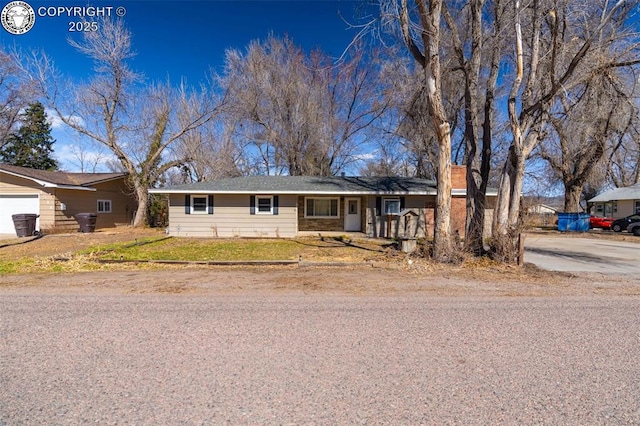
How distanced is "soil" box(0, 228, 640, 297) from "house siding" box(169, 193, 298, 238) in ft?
25.0

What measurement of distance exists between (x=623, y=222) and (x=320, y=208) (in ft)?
72.7

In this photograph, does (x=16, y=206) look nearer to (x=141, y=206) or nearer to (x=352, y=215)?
(x=141, y=206)

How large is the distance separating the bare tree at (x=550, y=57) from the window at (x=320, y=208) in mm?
8935

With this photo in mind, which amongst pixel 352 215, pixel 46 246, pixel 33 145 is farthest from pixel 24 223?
pixel 33 145

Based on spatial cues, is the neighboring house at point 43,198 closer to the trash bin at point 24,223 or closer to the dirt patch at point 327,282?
the trash bin at point 24,223

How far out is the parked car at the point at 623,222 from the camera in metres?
22.9

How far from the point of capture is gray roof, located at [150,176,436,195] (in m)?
16.3

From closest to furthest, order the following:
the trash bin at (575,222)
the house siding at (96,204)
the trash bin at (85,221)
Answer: the trash bin at (85,221) < the house siding at (96,204) < the trash bin at (575,222)

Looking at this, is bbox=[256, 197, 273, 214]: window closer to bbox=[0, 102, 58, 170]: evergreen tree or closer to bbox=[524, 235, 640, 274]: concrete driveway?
bbox=[524, 235, 640, 274]: concrete driveway

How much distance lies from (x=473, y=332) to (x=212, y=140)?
25.4m

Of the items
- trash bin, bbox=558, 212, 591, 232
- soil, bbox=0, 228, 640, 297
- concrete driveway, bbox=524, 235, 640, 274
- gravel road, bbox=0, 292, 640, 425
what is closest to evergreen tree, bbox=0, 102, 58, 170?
soil, bbox=0, 228, 640, 297

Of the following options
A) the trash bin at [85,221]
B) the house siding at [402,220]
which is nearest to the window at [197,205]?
the trash bin at [85,221]

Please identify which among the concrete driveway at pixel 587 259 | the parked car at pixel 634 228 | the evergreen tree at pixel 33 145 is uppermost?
the evergreen tree at pixel 33 145

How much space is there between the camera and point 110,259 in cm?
972
